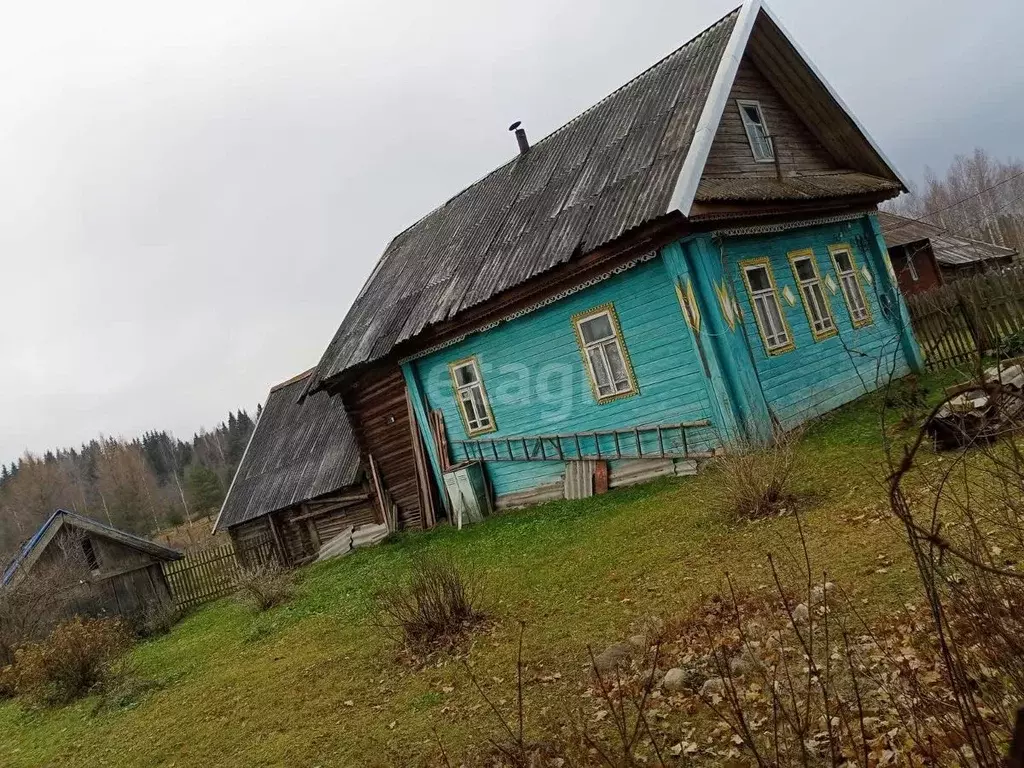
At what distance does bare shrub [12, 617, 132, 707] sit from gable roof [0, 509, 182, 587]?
7.56 meters

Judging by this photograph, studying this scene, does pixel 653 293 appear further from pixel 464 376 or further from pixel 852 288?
pixel 852 288

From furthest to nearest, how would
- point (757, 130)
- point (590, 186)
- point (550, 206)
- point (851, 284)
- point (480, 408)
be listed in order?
1. point (480, 408)
2. point (851, 284)
3. point (550, 206)
4. point (757, 130)
5. point (590, 186)

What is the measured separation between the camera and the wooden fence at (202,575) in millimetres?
18609

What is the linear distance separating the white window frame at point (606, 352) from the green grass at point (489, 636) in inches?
63.4

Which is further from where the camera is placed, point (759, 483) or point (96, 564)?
point (96, 564)

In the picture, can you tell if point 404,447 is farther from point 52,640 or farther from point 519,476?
point 52,640

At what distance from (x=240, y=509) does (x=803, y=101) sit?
59.3ft

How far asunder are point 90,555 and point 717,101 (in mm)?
17185

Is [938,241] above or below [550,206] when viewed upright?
below

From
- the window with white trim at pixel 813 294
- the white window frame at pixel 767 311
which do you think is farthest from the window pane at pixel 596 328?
the window with white trim at pixel 813 294

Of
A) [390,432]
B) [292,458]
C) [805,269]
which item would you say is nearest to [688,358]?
[805,269]

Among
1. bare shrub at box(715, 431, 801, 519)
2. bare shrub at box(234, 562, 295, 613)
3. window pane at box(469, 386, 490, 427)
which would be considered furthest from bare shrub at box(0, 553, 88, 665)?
bare shrub at box(715, 431, 801, 519)

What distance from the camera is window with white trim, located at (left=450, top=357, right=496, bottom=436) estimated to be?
531 inches

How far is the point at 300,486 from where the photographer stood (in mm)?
19516
